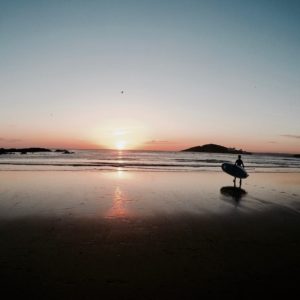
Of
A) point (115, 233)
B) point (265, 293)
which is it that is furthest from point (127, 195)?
point (265, 293)

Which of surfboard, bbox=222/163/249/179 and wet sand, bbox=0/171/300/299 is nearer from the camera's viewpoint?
wet sand, bbox=0/171/300/299

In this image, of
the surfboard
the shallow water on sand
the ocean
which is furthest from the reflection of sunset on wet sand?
the ocean

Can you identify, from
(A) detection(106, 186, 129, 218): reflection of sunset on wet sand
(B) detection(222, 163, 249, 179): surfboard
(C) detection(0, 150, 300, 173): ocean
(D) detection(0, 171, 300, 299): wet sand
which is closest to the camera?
(D) detection(0, 171, 300, 299): wet sand

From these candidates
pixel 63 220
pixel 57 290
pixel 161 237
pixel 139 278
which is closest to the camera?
pixel 57 290

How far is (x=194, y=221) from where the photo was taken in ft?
34.0

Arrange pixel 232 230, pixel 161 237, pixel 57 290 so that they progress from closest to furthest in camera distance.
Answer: pixel 57 290
pixel 161 237
pixel 232 230

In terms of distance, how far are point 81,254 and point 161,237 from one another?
243 centimetres

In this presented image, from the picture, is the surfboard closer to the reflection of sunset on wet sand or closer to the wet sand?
the wet sand

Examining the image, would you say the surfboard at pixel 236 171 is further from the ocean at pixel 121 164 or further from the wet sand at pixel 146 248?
the ocean at pixel 121 164

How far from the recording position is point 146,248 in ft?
24.4

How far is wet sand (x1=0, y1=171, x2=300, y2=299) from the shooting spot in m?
5.52

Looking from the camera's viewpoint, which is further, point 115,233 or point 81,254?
point 115,233

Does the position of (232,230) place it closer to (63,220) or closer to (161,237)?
(161,237)

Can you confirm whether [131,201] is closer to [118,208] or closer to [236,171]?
[118,208]
